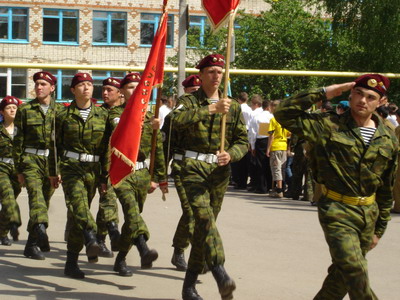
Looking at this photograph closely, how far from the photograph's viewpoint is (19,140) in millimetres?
10312

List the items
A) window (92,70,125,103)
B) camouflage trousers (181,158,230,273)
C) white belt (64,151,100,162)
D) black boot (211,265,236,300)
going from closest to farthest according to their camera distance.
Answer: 1. black boot (211,265,236,300)
2. camouflage trousers (181,158,230,273)
3. white belt (64,151,100,162)
4. window (92,70,125,103)

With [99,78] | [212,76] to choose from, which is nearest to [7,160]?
[212,76]

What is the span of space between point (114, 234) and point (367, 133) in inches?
152

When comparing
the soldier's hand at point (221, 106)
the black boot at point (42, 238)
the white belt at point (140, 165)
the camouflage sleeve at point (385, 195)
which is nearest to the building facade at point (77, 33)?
the black boot at point (42, 238)

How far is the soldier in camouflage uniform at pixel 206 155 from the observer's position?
7.66 m

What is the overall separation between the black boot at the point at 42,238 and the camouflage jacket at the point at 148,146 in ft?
4.36

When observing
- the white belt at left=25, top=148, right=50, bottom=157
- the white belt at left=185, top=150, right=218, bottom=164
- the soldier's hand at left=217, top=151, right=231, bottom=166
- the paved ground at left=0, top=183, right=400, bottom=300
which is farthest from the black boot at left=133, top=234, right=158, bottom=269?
the white belt at left=25, top=148, right=50, bottom=157

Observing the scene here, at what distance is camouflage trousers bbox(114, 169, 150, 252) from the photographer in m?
8.98

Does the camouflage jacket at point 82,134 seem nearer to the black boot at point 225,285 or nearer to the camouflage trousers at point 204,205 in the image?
the camouflage trousers at point 204,205

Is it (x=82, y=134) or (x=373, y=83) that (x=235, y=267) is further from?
(x=373, y=83)

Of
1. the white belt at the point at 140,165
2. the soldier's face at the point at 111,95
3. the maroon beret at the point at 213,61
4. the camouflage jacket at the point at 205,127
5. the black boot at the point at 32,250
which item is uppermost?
the maroon beret at the point at 213,61

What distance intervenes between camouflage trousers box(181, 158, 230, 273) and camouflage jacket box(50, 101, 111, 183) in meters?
1.66

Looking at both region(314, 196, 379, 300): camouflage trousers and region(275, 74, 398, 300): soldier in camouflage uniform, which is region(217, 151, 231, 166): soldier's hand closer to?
region(275, 74, 398, 300): soldier in camouflage uniform

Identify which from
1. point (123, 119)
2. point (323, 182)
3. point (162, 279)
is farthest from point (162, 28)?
point (323, 182)
